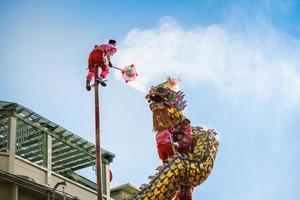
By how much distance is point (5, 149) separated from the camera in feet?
60.5

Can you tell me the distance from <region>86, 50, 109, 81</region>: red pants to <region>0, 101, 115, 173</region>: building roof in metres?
3.33

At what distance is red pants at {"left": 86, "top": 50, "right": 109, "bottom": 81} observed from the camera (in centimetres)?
1619

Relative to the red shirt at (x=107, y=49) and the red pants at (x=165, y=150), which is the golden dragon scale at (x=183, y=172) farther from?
the red shirt at (x=107, y=49)

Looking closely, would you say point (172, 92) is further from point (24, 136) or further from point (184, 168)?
point (24, 136)

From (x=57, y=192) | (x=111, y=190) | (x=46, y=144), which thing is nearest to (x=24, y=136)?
(x=46, y=144)

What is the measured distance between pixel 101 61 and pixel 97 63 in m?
0.09

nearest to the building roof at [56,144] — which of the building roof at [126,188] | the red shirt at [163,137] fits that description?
the building roof at [126,188]

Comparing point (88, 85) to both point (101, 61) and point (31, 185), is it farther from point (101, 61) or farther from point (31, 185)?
point (31, 185)

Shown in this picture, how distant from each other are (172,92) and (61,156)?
5393 millimetres

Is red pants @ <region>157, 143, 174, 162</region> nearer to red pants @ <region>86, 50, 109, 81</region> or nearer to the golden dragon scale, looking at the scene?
Answer: the golden dragon scale

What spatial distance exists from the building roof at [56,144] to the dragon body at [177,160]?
141 inches

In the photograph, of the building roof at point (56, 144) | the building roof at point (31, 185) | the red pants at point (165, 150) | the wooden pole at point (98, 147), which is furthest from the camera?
the building roof at point (56, 144)

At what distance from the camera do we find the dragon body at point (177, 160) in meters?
16.3

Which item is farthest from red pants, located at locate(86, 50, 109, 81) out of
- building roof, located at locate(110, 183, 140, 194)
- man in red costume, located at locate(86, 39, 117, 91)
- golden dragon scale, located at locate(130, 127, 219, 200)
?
building roof, located at locate(110, 183, 140, 194)
